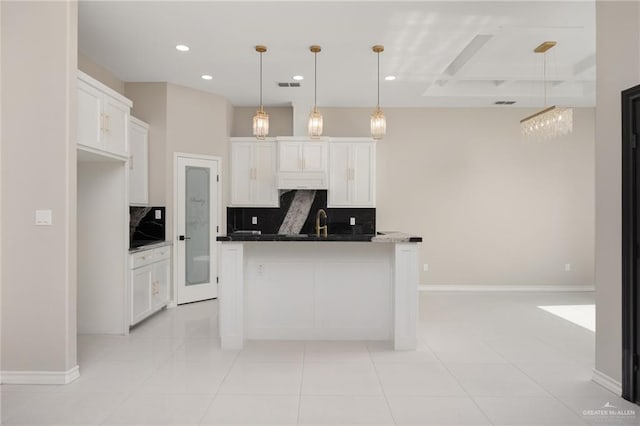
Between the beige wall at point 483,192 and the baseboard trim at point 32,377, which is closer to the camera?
the baseboard trim at point 32,377

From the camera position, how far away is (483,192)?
6461 millimetres

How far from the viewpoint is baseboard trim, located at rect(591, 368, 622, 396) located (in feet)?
8.90

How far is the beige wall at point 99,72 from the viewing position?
4406 mm

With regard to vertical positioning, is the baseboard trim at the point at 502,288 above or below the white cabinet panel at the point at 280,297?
below

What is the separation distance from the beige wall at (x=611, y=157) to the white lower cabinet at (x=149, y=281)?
4224mm

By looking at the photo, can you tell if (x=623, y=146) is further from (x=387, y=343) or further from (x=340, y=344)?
(x=340, y=344)

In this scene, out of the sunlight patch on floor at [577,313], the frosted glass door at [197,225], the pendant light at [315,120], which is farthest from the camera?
the frosted glass door at [197,225]

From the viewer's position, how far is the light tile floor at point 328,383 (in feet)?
7.96

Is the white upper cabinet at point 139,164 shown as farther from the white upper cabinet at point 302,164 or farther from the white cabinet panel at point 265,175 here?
the white upper cabinet at point 302,164

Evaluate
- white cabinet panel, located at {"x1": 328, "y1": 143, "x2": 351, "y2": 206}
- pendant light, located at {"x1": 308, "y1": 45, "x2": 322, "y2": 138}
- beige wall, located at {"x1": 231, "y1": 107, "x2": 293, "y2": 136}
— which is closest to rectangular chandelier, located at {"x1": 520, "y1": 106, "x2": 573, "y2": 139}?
white cabinet panel, located at {"x1": 328, "y1": 143, "x2": 351, "y2": 206}

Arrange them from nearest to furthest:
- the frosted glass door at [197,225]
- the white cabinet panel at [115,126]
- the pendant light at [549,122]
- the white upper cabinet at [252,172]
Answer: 1. the white cabinet panel at [115,126]
2. the pendant light at [549,122]
3. the frosted glass door at [197,225]
4. the white upper cabinet at [252,172]

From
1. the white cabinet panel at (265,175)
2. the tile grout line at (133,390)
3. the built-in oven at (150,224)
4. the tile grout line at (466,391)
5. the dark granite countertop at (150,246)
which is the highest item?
the white cabinet panel at (265,175)

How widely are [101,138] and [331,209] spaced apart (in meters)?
Answer: 3.61

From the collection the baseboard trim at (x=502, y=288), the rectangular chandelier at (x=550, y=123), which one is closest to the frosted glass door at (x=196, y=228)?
the baseboard trim at (x=502, y=288)
